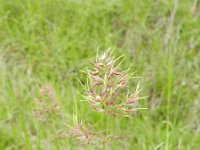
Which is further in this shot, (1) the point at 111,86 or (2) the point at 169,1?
(2) the point at 169,1

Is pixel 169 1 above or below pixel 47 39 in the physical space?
above

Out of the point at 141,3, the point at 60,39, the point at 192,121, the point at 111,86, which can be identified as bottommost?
the point at 192,121

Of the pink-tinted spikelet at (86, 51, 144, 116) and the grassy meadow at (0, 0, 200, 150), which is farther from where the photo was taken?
the grassy meadow at (0, 0, 200, 150)

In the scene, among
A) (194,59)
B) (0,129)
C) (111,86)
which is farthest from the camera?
(194,59)

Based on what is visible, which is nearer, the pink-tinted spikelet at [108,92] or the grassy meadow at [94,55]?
the pink-tinted spikelet at [108,92]

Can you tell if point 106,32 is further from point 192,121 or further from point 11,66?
point 192,121

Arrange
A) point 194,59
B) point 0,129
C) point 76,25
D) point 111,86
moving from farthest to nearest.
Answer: point 76,25
point 194,59
point 0,129
point 111,86

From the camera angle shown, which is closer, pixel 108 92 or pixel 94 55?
pixel 108 92

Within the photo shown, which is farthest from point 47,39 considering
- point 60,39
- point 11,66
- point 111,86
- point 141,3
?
point 111,86
